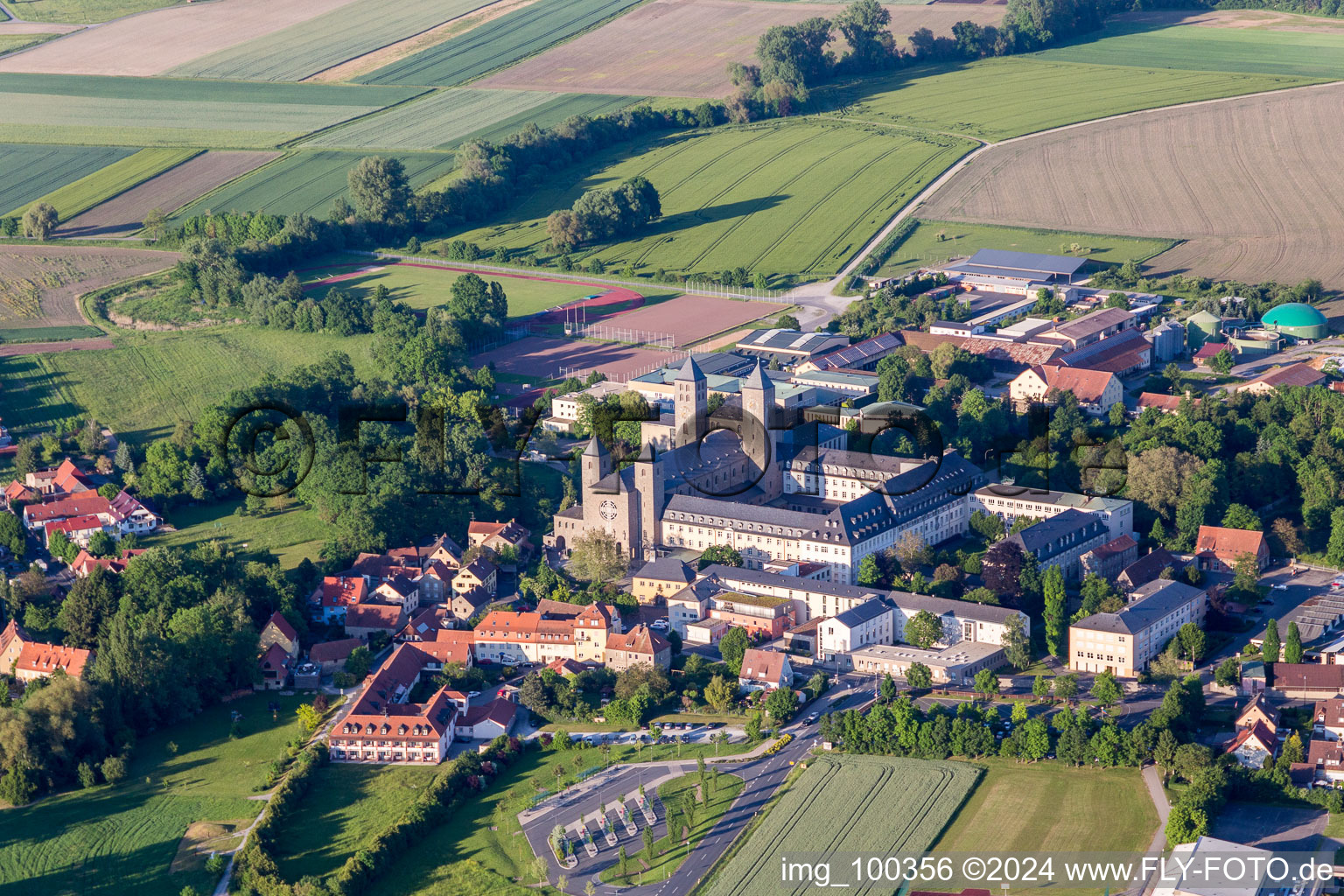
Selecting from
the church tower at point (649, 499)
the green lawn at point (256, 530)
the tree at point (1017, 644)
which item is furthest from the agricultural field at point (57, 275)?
the tree at point (1017, 644)

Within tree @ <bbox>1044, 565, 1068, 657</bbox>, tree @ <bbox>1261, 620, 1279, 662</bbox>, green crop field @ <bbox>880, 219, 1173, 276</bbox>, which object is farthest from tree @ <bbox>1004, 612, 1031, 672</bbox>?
green crop field @ <bbox>880, 219, 1173, 276</bbox>

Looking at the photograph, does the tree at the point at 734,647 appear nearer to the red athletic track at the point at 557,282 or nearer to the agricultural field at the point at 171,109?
the red athletic track at the point at 557,282

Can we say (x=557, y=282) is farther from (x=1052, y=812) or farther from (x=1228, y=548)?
(x=1052, y=812)

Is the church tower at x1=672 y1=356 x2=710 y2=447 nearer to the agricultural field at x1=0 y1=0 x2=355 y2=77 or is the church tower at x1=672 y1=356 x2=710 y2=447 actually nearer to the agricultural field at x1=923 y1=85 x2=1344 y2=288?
the agricultural field at x1=923 y1=85 x2=1344 y2=288

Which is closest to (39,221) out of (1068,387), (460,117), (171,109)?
(171,109)

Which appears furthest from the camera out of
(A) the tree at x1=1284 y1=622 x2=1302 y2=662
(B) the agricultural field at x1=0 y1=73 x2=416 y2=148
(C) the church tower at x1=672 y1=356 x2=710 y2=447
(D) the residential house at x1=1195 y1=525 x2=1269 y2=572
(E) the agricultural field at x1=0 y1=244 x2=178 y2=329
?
(B) the agricultural field at x1=0 y1=73 x2=416 y2=148

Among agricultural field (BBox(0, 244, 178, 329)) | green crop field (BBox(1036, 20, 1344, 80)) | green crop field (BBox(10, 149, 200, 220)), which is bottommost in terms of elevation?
agricultural field (BBox(0, 244, 178, 329))
